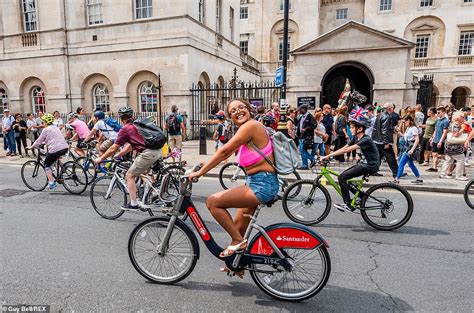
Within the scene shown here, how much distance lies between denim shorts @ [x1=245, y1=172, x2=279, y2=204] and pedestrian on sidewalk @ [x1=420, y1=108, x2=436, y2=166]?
8552 mm

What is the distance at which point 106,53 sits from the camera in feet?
60.0

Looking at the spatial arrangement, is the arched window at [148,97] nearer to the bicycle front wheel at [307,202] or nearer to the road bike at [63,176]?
the road bike at [63,176]

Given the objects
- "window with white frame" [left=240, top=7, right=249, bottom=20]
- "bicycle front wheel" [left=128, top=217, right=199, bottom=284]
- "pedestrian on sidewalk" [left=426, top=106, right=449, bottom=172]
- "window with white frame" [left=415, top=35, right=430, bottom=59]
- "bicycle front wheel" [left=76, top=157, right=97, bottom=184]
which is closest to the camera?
"bicycle front wheel" [left=128, top=217, right=199, bottom=284]

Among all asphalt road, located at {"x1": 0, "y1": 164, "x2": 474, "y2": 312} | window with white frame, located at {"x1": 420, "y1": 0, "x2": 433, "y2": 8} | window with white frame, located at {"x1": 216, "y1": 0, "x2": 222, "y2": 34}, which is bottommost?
asphalt road, located at {"x1": 0, "y1": 164, "x2": 474, "y2": 312}

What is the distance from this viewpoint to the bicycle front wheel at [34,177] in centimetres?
750

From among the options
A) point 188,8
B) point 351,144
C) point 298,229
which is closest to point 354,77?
point 188,8

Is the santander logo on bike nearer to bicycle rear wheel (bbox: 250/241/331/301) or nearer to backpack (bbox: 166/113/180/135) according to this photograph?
bicycle rear wheel (bbox: 250/241/331/301)

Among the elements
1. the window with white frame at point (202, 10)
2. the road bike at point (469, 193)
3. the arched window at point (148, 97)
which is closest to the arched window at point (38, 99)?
the arched window at point (148, 97)

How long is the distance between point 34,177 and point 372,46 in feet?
47.1

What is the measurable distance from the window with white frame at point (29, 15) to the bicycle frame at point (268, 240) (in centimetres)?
2207

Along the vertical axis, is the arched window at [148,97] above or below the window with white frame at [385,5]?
below

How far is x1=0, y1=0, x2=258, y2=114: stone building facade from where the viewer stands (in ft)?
55.8

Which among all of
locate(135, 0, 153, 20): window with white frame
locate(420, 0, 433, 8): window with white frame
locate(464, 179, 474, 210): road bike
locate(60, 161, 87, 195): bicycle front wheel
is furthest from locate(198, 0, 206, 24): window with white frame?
locate(420, 0, 433, 8): window with white frame

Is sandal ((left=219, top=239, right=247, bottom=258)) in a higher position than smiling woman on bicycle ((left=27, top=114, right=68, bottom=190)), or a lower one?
lower
